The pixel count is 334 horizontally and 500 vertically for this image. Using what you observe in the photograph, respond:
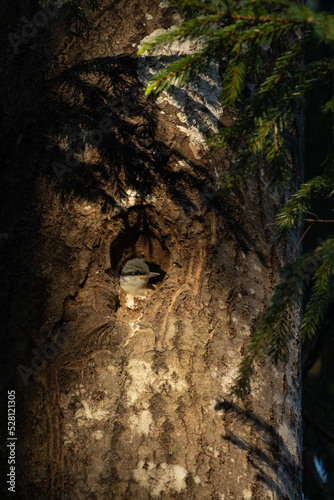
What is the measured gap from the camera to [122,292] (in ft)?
7.09

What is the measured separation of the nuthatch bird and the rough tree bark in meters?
0.39

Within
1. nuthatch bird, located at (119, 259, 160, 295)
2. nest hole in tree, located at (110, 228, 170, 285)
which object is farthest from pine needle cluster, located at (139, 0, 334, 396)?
nuthatch bird, located at (119, 259, 160, 295)

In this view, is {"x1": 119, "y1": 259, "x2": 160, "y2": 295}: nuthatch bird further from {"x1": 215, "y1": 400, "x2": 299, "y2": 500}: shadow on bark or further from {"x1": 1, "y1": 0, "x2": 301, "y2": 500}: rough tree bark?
{"x1": 215, "y1": 400, "x2": 299, "y2": 500}: shadow on bark

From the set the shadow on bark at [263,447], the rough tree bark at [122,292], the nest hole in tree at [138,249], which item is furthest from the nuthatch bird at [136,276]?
the shadow on bark at [263,447]

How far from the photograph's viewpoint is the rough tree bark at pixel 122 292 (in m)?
1.55


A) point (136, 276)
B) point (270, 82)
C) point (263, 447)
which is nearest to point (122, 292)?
point (136, 276)

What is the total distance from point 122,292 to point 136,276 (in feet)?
2.50

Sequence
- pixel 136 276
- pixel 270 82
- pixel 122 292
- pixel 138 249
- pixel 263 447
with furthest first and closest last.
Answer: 1. pixel 136 276
2. pixel 138 249
3. pixel 122 292
4. pixel 263 447
5. pixel 270 82

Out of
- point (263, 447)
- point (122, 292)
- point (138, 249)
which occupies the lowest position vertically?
point (263, 447)

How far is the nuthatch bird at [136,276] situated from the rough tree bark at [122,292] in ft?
1.28

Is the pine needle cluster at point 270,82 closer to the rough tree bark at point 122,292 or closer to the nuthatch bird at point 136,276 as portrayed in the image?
the rough tree bark at point 122,292

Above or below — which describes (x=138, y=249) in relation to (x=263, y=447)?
above

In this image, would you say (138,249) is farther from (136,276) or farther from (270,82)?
(270,82)

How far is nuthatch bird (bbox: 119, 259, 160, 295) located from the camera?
2.65m
